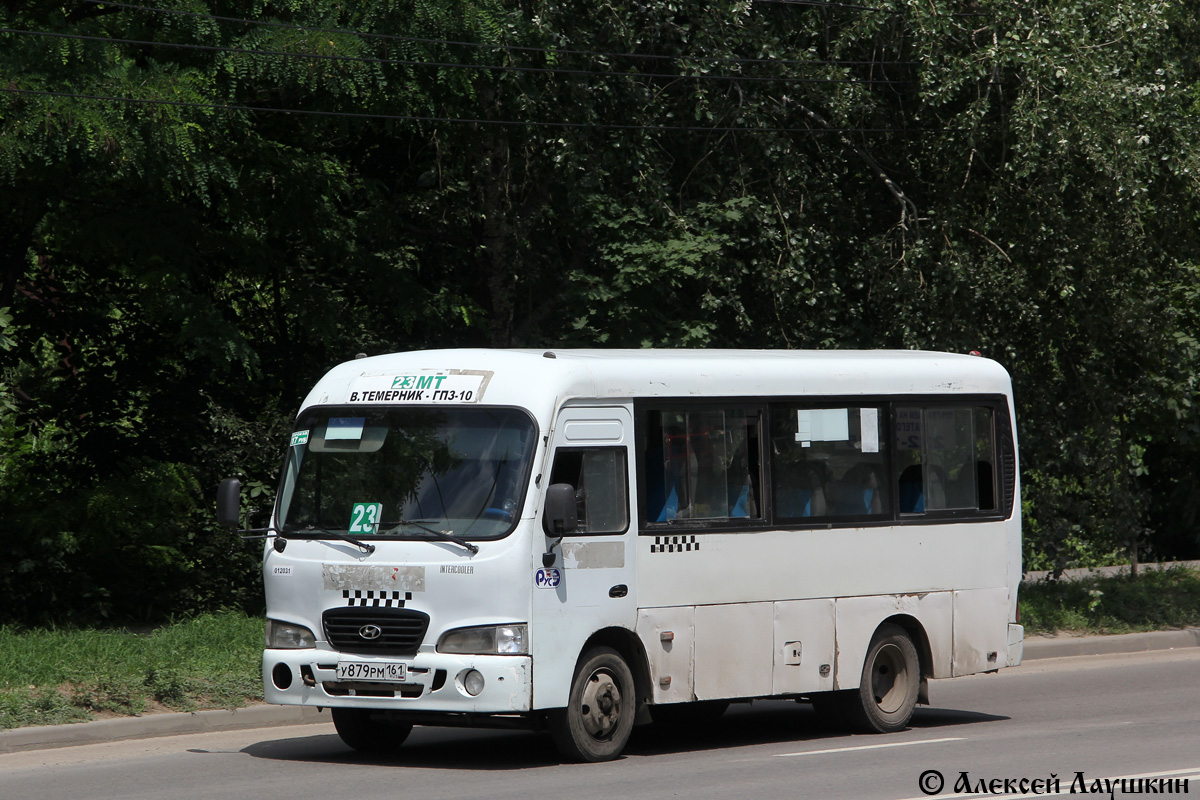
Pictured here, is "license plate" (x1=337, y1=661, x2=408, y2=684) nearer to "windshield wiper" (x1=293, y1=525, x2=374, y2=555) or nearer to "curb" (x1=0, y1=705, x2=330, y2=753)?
"windshield wiper" (x1=293, y1=525, x2=374, y2=555)

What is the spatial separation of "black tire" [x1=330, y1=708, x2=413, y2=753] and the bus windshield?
130 cm

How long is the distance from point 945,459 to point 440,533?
447 cm

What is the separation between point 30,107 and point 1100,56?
11.2 metres

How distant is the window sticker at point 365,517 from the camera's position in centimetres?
1004

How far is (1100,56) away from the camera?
1769 cm

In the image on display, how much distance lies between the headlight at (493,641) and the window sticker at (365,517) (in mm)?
935

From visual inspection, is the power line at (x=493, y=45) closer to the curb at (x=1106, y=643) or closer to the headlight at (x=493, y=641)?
the curb at (x=1106, y=643)

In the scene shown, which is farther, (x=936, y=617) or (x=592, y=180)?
(x=592, y=180)

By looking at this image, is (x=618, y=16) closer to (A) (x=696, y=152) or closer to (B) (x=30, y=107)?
(A) (x=696, y=152)

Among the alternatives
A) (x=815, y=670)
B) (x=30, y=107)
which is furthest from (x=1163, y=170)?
(x=30, y=107)

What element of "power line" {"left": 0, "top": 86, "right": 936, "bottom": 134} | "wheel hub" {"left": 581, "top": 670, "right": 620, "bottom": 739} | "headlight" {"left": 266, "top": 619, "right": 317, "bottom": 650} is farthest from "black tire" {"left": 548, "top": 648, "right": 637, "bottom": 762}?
"power line" {"left": 0, "top": 86, "right": 936, "bottom": 134}

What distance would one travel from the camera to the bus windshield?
9805 millimetres

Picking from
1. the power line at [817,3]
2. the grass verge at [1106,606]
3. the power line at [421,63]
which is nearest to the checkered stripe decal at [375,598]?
the power line at [421,63]

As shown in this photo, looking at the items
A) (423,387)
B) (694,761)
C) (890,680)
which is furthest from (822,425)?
(423,387)
